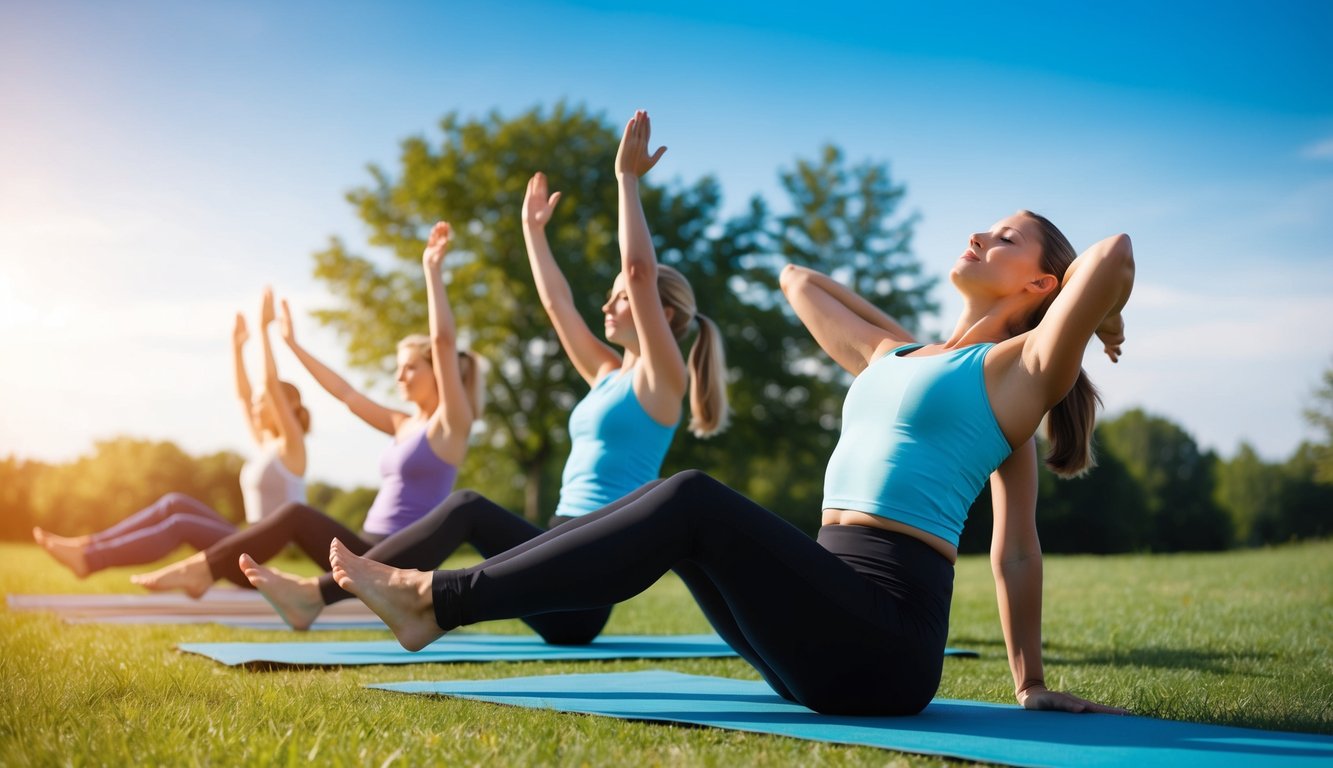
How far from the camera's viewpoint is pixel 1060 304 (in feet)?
8.64

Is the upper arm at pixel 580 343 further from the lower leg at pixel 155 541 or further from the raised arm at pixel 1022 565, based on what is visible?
the lower leg at pixel 155 541

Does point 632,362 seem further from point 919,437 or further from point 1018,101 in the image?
point 1018,101

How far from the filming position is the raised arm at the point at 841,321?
11.1 ft

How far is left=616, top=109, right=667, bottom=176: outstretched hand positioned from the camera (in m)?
3.86

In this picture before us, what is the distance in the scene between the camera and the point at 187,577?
5375 mm

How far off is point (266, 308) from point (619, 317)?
142 inches

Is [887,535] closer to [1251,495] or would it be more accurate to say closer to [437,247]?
[437,247]

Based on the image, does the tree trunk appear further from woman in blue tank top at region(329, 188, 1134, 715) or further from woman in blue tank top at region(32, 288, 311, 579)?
woman in blue tank top at region(329, 188, 1134, 715)

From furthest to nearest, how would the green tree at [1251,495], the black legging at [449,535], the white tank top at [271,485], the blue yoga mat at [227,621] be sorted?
the green tree at [1251,495]
the white tank top at [271,485]
the blue yoga mat at [227,621]
the black legging at [449,535]

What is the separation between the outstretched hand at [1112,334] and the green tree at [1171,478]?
37.6 m

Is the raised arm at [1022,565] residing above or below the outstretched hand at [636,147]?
below

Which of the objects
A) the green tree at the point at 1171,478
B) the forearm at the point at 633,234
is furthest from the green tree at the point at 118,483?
the green tree at the point at 1171,478

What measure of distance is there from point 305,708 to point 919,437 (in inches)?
70.5

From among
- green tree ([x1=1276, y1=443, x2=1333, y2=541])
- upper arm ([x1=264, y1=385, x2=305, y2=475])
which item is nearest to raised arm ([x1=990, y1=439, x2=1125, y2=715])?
upper arm ([x1=264, y1=385, x2=305, y2=475])
